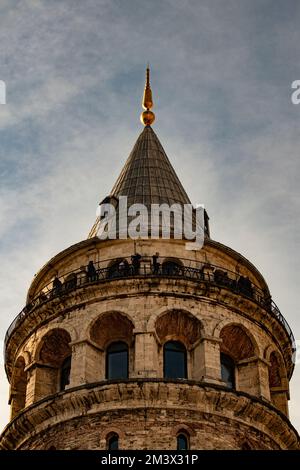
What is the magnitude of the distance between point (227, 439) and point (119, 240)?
7.94 meters

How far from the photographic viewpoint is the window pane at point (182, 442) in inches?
1539

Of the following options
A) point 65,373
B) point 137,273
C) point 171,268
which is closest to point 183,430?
point 65,373


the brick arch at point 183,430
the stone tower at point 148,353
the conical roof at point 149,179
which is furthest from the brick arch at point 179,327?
the conical roof at point 149,179

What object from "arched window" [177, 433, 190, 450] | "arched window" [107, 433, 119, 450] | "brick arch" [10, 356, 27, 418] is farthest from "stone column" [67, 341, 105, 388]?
"arched window" [177, 433, 190, 450]

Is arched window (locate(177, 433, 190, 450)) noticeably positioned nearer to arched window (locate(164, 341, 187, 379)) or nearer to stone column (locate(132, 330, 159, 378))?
stone column (locate(132, 330, 159, 378))

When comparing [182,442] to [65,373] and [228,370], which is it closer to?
[228,370]

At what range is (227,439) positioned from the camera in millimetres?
39656

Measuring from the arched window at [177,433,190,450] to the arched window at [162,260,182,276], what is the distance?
5.76m

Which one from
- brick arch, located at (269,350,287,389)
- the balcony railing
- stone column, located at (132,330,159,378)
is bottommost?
stone column, located at (132,330,159,378)

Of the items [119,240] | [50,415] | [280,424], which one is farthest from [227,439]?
[119,240]

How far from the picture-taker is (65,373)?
1694 inches

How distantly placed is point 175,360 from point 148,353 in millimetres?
1314

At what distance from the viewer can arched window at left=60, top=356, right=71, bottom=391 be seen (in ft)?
140
